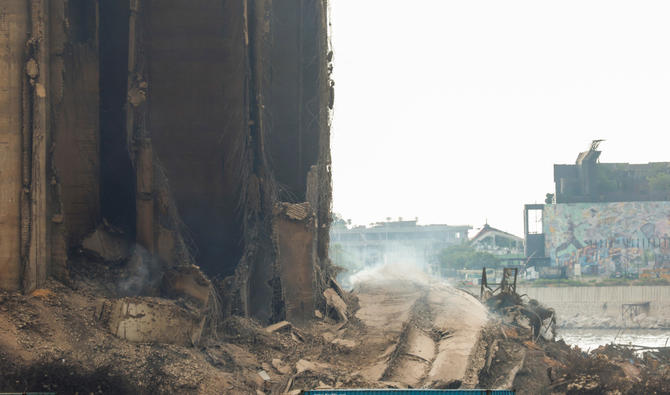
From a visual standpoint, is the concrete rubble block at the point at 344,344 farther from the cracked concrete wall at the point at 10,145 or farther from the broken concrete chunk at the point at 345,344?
the cracked concrete wall at the point at 10,145

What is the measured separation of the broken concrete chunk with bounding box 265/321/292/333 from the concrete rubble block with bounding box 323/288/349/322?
8.75ft

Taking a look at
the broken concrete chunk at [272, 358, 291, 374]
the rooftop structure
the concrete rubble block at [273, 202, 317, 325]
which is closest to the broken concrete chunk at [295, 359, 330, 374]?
the broken concrete chunk at [272, 358, 291, 374]

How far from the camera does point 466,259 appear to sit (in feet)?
247

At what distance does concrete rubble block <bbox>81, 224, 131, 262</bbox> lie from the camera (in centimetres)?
1499

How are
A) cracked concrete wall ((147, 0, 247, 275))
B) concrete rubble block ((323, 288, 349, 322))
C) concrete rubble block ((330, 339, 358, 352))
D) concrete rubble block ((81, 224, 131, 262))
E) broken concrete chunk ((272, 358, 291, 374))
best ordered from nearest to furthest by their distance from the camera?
broken concrete chunk ((272, 358, 291, 374)) < concrete rubble block ((81, 224, 131, 262)) < concrete rubble block ((330, 339, 358, 352)) < cracked concrete wall ((147, 0, 247, 275)) < concrete rubble block ((323, 288, 349, 322))

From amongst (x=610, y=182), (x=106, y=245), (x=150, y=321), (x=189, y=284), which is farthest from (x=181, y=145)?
(x=610, y=182)

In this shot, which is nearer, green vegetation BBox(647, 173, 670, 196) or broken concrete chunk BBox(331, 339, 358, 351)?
broken concrete chunk BBox(331, 339, 358, 351)

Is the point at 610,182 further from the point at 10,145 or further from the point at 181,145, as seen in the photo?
the point at 10,145

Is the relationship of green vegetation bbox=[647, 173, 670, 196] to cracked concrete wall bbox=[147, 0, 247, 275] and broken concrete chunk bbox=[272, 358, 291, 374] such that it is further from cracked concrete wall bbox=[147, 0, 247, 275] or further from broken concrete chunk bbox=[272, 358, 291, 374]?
broken concrete chunk bbox=[272, 358, 291, 374]

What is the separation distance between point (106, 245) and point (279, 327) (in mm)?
4261

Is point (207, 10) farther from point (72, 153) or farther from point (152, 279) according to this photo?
point (152, 279)

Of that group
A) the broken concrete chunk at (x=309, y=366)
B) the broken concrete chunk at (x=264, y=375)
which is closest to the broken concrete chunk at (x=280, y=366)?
the broken concrete chunk at (x=309, y=366)

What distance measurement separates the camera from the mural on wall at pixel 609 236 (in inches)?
2803

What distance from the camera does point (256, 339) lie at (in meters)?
15.2
